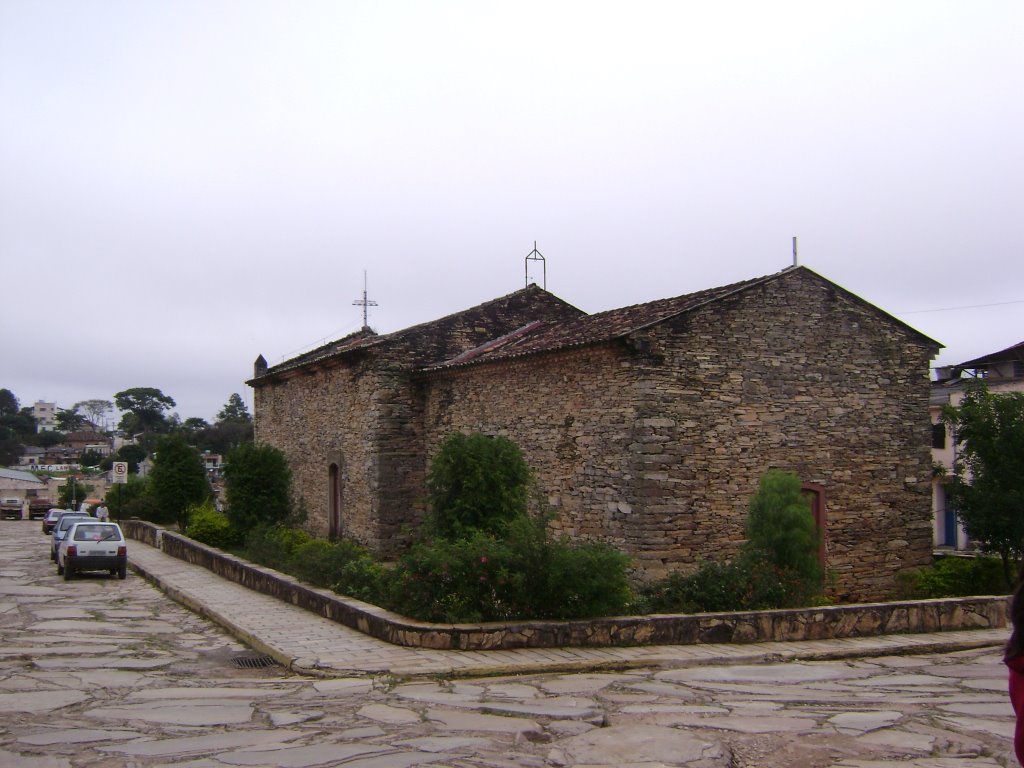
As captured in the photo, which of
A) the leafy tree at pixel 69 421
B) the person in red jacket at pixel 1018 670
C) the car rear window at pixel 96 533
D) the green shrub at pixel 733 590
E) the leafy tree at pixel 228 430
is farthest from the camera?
the leafy tree at pixel 69 421

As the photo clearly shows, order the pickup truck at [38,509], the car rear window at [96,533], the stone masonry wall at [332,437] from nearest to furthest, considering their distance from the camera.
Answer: the car rear window at [96,533] < the stone masonry wall at [332,437] < the pickup truck at [38,509]

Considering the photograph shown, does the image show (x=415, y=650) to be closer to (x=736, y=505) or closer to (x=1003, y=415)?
(x=736, y=505)

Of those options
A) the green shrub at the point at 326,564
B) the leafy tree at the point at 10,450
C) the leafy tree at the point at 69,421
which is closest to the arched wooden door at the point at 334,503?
the green shrub at the point at 326,564

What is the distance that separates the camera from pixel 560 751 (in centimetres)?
628

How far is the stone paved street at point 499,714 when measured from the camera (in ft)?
20.2

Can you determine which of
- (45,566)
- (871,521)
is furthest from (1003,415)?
(45,566)

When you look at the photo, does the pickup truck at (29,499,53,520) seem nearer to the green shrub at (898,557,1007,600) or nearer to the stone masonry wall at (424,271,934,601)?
the stone masonry wall at (424,271,934,601)

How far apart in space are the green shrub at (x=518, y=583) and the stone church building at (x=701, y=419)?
11.1 ft

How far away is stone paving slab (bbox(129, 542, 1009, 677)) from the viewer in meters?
9.27

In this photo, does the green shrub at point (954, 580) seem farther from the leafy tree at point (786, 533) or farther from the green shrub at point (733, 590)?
the green shrub at point (733, 590)

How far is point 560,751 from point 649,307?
11215 mm

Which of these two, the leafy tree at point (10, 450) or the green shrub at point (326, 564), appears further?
the leafy tree at point (10, 450)

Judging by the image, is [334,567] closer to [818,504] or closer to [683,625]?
[683,625]

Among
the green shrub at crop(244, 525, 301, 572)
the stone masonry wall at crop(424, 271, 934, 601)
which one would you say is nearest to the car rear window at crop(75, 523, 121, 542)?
the green shrub at crop(244, 525, 301, 572)
